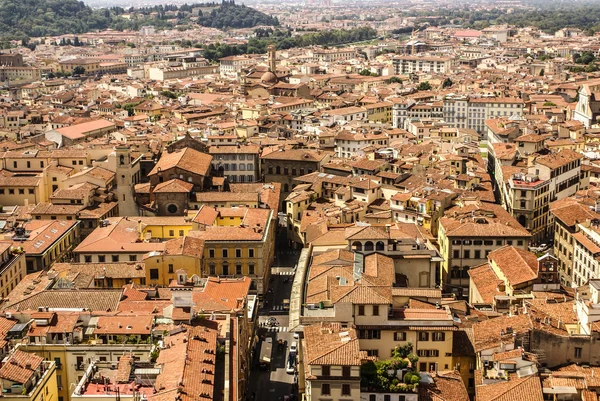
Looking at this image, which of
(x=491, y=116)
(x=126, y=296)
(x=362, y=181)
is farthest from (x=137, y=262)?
(x=491, y=116)

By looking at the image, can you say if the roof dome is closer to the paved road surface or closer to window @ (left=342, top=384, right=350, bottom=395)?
the paved road surface

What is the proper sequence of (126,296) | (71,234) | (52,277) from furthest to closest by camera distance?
(71,234) < (52,277) < (126,296)

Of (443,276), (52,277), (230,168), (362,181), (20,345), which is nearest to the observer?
(20,345)

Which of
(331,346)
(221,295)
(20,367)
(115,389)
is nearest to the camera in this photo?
(115,389)

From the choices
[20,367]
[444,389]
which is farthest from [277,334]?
[20,367]

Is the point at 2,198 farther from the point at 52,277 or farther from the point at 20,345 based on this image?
the point at 20,345

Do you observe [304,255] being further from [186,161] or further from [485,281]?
[186,161]

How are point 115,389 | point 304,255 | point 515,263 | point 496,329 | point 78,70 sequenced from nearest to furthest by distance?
point 115,389 → point 496,329 → point 515,263 → point 304,255 → point 78,70

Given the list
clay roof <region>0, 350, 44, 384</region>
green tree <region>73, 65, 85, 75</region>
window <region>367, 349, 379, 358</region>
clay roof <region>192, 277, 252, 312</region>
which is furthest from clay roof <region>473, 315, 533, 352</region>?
green tree <region>73, 65, 85, 75</region>

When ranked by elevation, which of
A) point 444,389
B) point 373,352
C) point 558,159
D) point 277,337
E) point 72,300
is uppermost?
point 558,159

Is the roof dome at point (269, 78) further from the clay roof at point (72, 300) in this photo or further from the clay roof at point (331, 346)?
the clay roof at point (331, 346)

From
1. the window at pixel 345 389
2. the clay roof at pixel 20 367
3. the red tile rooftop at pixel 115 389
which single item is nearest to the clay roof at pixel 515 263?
the window at pixel 345 389
